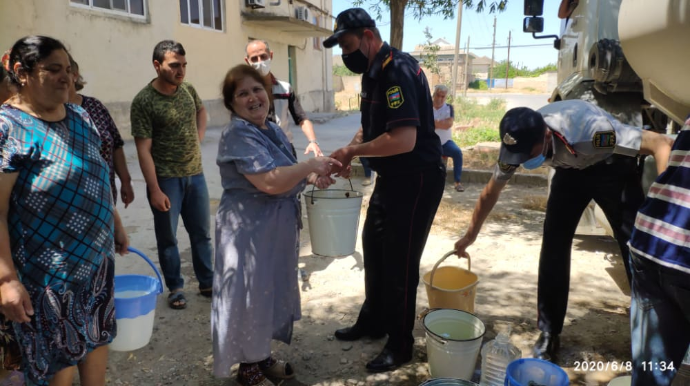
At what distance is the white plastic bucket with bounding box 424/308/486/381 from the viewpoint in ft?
7.86

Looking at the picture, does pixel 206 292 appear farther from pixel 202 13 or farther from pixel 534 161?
pixel 202 13

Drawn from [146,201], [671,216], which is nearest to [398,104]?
[671,216]

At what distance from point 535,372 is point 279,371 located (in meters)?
1.29

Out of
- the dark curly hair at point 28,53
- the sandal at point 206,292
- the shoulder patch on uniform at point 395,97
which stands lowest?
the sandal at point 206,292

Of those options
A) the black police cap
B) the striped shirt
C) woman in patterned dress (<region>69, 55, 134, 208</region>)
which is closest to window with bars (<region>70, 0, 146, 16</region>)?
woman in patterned dress (<region>69, 55, 134, 208</region>)

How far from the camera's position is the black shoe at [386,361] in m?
2.71

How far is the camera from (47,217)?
185 centimetres

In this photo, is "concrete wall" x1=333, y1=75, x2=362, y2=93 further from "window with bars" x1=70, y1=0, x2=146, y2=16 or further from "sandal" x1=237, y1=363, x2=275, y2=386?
"sandal" x1=237, y1=363, x2=275, y2=386

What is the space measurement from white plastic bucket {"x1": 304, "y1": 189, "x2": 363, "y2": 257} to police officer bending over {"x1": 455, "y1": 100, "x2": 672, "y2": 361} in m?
0.62

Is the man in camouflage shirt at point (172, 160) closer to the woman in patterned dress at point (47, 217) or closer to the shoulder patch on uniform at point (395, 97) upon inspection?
the woman in patterned dress at point (47, 217)

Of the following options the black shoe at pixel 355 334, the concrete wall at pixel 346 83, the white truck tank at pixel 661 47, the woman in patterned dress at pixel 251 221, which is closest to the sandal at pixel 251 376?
the woman in patterned dress at pixel 251 221

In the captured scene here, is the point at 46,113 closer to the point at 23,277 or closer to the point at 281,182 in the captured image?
the point at 23,277

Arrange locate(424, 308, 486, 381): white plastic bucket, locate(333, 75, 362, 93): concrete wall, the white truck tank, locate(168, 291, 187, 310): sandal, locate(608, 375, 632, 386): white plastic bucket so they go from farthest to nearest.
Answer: locate(333, 75, 362, 93): concrete wall < locate(168, 291, 187, 310): sandal < locate(424, 308, 486, 381): white plastic bucket < locate(608, 375, 632, 386): white plastic bucket < the white truck tank

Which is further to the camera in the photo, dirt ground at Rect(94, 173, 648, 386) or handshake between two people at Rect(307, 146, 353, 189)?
dirt ground at Rect(94, 173, 648, 386)
